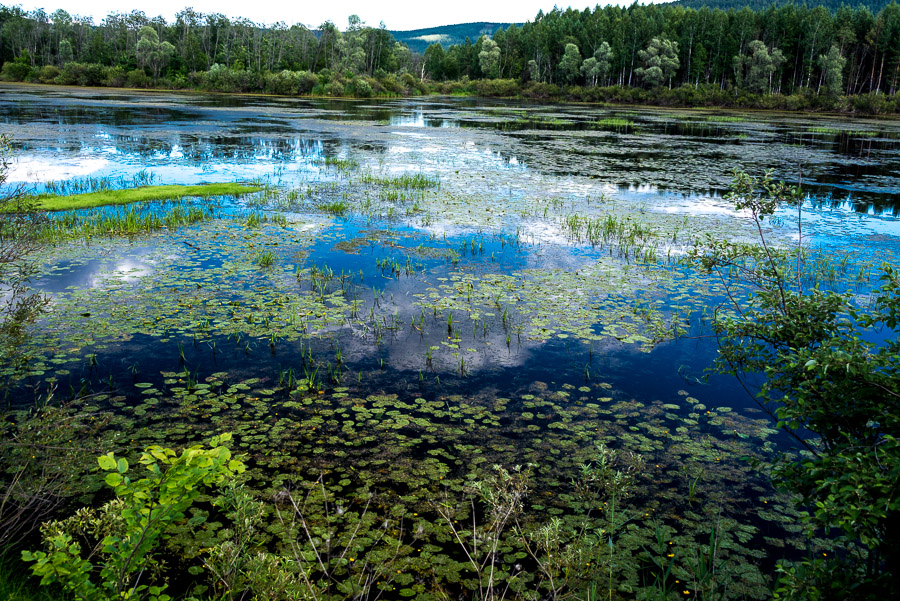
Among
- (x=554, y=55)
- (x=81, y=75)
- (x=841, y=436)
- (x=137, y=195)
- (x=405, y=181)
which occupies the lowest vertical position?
(x=841, y=436)

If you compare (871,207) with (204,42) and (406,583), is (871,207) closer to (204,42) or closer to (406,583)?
(406,583)

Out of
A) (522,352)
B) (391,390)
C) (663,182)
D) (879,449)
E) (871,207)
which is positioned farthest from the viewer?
(663,182)

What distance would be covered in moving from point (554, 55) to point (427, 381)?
120051 mm

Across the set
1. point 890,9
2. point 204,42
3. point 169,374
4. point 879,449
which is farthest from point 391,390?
point 204,42

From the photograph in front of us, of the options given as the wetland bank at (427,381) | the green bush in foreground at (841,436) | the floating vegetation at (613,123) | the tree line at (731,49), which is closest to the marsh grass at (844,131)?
the floating vegetation at (613,123)

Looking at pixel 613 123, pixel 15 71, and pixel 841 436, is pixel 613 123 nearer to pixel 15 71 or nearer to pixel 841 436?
pixel 841 436

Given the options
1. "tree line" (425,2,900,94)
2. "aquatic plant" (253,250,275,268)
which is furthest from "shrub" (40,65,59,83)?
"aquatic plant" (253,250,275,268)

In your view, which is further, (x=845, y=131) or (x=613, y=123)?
(x=613, y=123)

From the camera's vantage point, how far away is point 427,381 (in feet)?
26.2

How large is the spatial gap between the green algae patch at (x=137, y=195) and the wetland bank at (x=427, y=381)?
2.22ft

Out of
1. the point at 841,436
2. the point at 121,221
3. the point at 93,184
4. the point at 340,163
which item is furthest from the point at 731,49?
the point at 841,436

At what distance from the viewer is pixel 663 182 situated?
23016 mm

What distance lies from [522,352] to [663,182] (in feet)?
55.4

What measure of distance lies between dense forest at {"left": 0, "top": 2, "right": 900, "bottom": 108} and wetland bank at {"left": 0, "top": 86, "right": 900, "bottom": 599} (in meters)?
77.5
